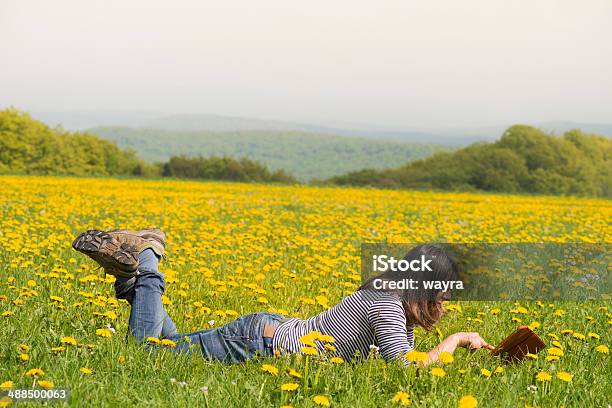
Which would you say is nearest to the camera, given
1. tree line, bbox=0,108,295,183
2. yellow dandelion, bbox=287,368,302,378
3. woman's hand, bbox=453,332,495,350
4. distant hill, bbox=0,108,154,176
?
yellow dandelion, bbox=287,368,302,378

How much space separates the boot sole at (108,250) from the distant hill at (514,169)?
4689 cm

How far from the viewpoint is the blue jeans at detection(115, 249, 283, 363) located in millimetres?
4180

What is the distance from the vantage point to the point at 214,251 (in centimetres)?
777

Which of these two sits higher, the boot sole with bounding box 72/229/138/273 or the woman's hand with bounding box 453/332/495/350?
the boot sole with bounding box 72/229/138/273

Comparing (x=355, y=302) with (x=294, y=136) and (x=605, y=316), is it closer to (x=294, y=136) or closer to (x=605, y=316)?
(x=605, y=316)

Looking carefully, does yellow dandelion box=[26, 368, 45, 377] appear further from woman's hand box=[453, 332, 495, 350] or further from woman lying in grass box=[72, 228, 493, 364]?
woman's hand box=[453, 332, 495, 350]

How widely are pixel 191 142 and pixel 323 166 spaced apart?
185 ft

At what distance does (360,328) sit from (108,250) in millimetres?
1550

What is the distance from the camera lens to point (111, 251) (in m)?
4.30

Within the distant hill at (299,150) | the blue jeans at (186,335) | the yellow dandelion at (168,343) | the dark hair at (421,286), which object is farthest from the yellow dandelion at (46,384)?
the distant hill at (299,150)

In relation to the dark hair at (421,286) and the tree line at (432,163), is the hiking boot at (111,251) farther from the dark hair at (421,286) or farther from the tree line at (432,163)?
the tree line at (432,163)

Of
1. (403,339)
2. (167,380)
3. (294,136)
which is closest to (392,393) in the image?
(403,339)

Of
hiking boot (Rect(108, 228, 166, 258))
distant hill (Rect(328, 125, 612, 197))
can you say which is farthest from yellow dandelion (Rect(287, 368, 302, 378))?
distant hill (Rect(328, 125, 612, 197))

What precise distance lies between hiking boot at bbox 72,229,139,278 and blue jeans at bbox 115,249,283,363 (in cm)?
12
